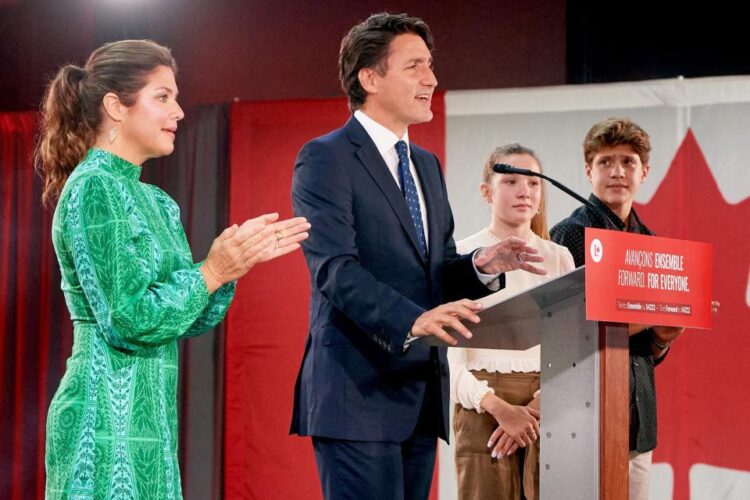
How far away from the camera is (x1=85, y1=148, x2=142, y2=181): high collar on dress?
210 centimetres

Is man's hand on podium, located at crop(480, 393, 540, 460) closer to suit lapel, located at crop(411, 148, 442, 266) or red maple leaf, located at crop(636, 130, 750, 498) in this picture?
suit lapel, located at crop(411, 148, 442, 266)

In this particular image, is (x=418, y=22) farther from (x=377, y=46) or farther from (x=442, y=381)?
(x=442, y=381)

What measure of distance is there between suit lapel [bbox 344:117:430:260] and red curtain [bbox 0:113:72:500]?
316cm

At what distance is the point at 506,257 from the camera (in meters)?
2.35

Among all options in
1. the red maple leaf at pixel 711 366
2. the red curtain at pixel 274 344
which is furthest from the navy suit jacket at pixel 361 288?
the red curtain at pixel 274 344

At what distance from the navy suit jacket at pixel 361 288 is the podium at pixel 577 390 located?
29 centimetres

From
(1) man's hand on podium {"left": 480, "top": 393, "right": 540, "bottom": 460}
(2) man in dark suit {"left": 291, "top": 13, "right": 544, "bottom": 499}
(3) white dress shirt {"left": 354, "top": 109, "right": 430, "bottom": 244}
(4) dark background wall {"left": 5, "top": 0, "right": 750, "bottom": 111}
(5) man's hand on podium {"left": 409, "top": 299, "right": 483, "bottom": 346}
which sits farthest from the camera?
(4) dark background wall {"left": 5, "top": 0, "right": 750, "bottom": 111}

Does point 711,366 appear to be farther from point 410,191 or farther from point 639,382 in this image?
point 410,191

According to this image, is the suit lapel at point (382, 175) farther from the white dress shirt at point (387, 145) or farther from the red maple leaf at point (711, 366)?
the red maple leaf at point (711, 366)

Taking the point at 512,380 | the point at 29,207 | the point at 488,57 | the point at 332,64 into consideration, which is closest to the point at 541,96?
the point at 488,57

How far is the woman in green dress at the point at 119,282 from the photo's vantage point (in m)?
1.96

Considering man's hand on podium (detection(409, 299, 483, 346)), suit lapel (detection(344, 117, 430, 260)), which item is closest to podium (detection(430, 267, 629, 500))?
man's hand on podium (detection(409, 299, 483, 346))

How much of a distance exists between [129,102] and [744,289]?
10.2ft

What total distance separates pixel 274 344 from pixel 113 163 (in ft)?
9.54
